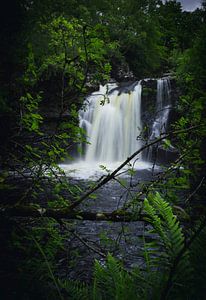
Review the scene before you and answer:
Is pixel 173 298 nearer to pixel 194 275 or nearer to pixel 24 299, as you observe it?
pixel 194 275

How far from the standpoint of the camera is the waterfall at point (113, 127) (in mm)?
19469

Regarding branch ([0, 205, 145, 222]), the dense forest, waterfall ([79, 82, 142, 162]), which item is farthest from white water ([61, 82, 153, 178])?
branch ([0, 205, 145, 222])

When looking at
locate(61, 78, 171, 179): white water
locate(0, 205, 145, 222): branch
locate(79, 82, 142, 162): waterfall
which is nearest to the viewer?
locate(0, 205, 145, 222): branch

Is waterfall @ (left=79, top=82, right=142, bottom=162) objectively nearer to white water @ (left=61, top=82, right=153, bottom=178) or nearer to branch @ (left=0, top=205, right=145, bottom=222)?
white water @ (left=61, top=82, right=153, bottom=178)

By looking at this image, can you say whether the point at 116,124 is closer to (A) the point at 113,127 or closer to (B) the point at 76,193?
(A) the point at 113,127

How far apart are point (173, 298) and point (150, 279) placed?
183mm

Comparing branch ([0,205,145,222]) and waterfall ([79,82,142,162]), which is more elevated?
waterfall ([79,82,142,162])

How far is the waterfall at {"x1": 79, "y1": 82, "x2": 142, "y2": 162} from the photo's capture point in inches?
766

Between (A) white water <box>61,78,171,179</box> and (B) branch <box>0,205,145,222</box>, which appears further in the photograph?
(A) white water <box>61,78,171,179</box>

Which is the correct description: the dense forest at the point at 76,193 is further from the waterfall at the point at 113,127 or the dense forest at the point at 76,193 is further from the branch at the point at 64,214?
the waterfall at the point at 113,127

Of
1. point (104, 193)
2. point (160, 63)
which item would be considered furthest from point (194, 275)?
point (160, 63)

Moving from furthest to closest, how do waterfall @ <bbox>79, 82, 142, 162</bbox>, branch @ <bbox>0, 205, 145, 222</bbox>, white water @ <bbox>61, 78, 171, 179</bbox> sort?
waterfall @ <bbox>79, 82, 142, 162</bbox>, white water @ <bbox>61, 78, 171, 179</bbox>, branch @ <bbox>0, 205, 145, 222</bbox>

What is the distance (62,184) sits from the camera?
9.24 feet

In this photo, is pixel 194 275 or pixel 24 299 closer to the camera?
pixel 194 275
